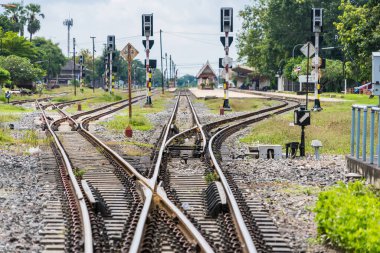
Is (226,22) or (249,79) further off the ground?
(226,22)

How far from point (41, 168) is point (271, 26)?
77729 millimetres

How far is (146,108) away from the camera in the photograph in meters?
44.7

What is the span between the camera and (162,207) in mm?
9898

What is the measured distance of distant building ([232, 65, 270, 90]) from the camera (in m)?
134

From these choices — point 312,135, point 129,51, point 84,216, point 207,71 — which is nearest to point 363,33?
point 129,51

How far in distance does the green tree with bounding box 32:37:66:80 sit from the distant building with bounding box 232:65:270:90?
35.4 meters

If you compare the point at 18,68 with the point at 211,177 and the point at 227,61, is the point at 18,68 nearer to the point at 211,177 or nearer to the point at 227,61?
the point at 227,61

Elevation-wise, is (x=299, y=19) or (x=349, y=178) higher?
(x=299, y=19)

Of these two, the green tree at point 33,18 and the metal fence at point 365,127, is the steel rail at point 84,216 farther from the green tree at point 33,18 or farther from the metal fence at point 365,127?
the green tree at point 33,18

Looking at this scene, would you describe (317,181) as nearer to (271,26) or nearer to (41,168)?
(41,168)

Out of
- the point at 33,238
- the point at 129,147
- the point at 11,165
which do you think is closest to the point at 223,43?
the point at 129,147

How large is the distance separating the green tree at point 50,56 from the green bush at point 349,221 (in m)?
124

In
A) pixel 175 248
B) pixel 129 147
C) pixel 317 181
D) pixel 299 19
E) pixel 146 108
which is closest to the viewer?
pixel 175 248

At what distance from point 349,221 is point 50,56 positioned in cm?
13630
